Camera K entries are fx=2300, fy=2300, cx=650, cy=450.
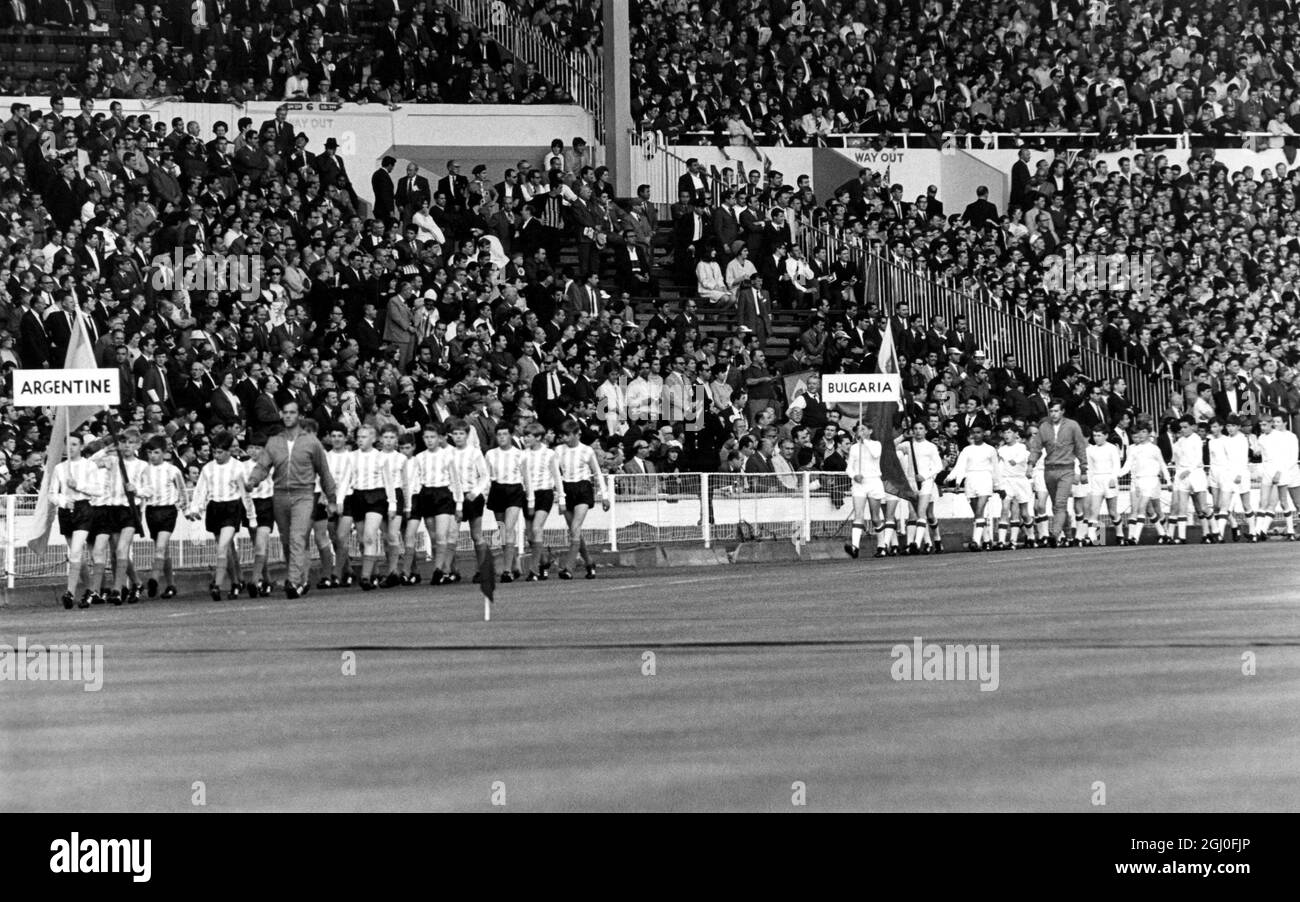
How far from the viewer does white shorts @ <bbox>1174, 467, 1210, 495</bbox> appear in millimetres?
35219

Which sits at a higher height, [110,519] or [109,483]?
[109,483]

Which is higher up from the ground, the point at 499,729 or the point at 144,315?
the point at 144,315

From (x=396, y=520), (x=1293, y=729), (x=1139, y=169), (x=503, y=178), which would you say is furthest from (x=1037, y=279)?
(x=1293, y=729)

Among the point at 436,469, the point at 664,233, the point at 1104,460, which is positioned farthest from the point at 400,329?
the point at 1104,460

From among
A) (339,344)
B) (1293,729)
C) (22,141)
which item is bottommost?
(1293,729)

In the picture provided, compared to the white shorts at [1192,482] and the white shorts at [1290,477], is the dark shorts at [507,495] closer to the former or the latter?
the white shorts at [1192,482]

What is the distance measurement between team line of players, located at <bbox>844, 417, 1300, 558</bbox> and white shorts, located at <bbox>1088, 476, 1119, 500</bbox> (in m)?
0.02

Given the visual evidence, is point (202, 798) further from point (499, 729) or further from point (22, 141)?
point (22, 141)

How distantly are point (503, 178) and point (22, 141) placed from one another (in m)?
10.9

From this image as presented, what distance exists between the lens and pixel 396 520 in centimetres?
2730

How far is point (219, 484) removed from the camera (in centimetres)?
2547

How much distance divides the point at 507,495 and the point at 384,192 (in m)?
10.4

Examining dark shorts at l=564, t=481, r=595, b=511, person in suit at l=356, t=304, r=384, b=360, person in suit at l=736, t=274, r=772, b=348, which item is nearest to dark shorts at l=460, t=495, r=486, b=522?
dark shorts at l=564, t=481, r=595, b=511

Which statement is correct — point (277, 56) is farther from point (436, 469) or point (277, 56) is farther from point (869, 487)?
point (436, 469)
